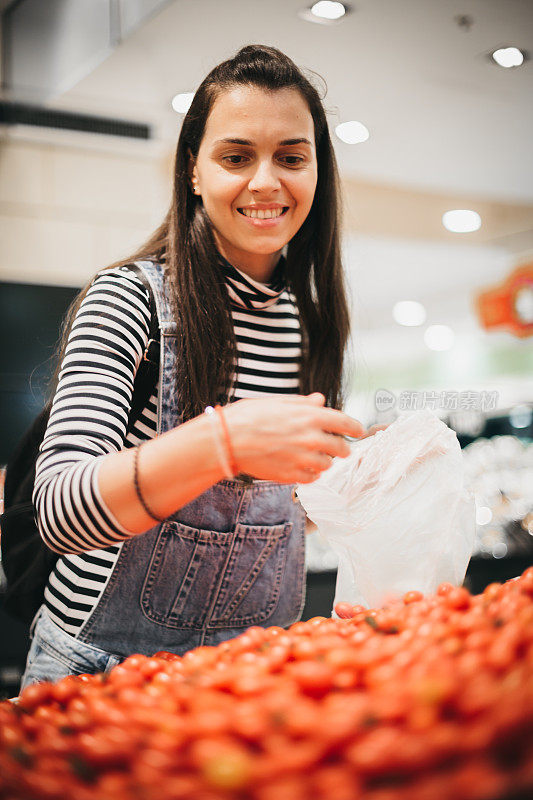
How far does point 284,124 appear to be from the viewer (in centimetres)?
115

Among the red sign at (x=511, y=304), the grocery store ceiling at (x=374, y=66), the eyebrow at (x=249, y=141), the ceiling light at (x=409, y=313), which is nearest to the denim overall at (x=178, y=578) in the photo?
the eyebrow at (x=249, y=141)

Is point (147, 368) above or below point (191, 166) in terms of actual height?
below

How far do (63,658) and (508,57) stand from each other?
2385 mm

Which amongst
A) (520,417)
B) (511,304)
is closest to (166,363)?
(520,417)

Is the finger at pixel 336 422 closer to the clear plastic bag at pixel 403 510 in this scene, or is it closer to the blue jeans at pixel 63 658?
the clear plastic bag at pixel 403 510

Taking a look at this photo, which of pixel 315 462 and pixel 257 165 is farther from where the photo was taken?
pixel 257 165

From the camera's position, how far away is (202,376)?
1182 millimetres

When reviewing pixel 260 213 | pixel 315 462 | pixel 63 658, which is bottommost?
pixel 63 658

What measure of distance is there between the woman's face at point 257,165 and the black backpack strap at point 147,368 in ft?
0.54

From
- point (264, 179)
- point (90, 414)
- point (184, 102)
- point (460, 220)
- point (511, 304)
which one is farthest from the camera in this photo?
point (511, 304)

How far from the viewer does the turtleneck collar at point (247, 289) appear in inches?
50.3

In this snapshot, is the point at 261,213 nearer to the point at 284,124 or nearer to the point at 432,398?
the point at 284,124

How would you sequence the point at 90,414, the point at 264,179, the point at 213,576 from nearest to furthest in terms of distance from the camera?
the point at 90,414 → the point at 264,179 → the point at 213,576

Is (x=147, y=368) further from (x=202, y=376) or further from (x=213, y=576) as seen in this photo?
(x=213, y=576)
